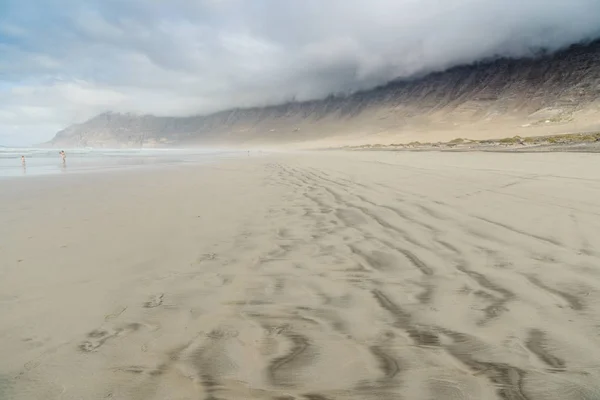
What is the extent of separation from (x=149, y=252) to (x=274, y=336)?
2.66m

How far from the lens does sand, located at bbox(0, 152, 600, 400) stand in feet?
6.65

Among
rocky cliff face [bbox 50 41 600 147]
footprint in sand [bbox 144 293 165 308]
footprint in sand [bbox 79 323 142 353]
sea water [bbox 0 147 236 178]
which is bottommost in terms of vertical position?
sea water [bbox 0 147 236 178]

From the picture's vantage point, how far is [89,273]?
12.8 feet

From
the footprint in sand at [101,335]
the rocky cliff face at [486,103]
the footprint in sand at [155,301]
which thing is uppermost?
the rocky cliff face at [486,103]

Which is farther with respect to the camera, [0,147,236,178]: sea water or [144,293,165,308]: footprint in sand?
[0,147,236,178]: sea water

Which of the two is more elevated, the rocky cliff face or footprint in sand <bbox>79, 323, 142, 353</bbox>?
the rocky cliff face

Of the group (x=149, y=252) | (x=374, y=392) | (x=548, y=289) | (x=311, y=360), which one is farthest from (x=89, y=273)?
(x=548, y=289)

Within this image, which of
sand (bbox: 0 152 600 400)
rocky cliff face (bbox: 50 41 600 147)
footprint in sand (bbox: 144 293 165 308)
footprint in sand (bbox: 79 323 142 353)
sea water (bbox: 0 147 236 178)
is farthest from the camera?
rocky cliff face (bbox: 50 41 600 147)

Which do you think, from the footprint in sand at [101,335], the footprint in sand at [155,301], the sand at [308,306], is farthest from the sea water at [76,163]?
the footprint in sand at [101,335]

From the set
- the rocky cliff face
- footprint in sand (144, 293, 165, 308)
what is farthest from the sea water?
the rocky cliff face

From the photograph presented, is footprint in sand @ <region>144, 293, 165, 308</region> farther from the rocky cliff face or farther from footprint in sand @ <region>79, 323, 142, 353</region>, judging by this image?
the rocky cliff face

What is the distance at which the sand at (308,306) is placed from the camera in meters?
2.03

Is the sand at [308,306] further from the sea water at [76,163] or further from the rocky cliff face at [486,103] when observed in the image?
the rocky cliff face at [486,103]

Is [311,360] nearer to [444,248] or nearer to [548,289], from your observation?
[548,289]
